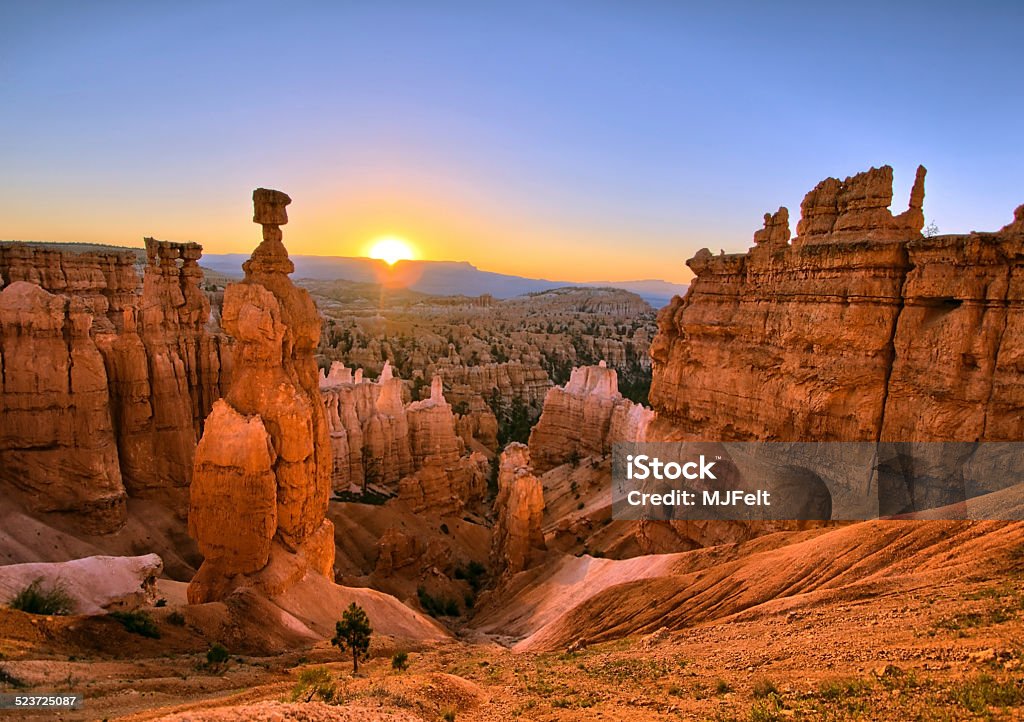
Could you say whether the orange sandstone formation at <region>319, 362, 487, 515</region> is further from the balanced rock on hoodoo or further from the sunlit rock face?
the balanced rock on hoodoo

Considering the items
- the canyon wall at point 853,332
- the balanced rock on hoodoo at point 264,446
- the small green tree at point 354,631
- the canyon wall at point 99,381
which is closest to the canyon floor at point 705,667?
the small green tree at point 354,631

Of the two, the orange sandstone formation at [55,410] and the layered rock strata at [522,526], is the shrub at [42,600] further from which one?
the layered rock strata at [522,526]

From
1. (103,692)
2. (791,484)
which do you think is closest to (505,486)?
(791,484)

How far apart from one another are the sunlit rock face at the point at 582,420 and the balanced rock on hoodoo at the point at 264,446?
23073mm

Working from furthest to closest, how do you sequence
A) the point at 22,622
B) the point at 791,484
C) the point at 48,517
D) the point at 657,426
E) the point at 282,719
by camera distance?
1. the point at 657,426
2. the point at 48,517
3. the point at 791,484
4. the point at 22,622
5. the point at 282,719

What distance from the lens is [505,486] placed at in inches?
→ 1109

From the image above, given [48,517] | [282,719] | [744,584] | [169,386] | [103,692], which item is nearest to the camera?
[282,719]

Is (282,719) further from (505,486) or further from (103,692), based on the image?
(505,486)

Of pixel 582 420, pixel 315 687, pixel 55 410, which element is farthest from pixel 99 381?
pixel 582 420

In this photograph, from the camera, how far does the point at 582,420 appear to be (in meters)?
40.0

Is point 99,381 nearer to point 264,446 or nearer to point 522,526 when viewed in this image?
point 264,446

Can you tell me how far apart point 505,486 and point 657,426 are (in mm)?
9596

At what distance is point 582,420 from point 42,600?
103 feet

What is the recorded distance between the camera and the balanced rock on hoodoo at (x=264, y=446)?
1459cm
